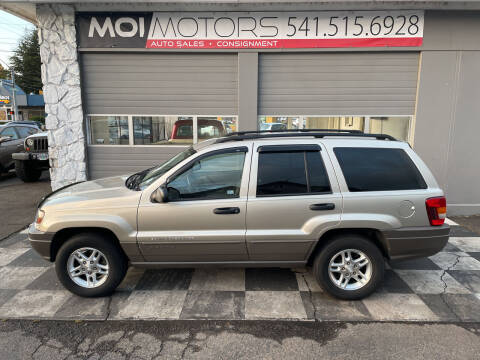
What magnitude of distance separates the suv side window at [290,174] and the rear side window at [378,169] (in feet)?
0.89

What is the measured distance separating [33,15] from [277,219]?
7.49 metres

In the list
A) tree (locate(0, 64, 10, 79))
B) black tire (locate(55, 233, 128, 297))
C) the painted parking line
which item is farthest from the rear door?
tree (locate(0, 64, 10, 79))

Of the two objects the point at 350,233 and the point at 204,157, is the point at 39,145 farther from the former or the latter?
the point at 350,233

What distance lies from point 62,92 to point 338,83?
600cm

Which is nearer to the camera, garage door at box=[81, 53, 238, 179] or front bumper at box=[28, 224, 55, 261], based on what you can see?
front bumper at box=[28, 224, 55, 261]

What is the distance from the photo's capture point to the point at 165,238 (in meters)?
3.38

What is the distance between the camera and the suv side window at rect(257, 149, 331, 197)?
3.40 m

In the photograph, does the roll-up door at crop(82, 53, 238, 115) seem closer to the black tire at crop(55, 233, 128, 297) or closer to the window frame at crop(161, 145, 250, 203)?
the window frame at crop(161, 145, 250, 203)

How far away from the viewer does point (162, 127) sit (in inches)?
278

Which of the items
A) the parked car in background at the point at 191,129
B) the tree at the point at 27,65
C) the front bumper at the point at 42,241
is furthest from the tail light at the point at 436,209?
the tree at the point at 27,65

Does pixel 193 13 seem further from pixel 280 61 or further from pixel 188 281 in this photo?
pixel 188 281

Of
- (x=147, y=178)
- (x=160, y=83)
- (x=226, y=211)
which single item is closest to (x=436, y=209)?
(x=226, y=211)

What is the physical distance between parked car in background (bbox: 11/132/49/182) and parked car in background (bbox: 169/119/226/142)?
15.6ft

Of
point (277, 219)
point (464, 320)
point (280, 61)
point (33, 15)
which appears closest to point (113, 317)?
point (277, 219)
